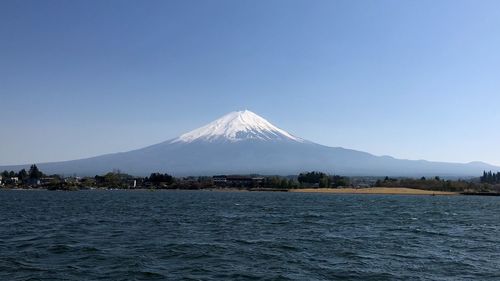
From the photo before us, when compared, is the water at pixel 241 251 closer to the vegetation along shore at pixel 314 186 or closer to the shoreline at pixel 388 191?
the shoreline at pixel 388 191

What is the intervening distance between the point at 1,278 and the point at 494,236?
3083cm

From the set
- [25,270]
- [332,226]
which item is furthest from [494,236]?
[25,270]

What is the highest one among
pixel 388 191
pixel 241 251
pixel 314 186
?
pixel 314 186

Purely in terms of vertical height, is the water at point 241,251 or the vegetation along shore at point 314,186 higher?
the vegetation along shore at point 314,186

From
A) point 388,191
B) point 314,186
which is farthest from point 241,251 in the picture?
point 314,186

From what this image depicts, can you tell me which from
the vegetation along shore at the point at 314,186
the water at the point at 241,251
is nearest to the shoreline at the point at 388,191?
the vegetation along shore at the point at 314,186

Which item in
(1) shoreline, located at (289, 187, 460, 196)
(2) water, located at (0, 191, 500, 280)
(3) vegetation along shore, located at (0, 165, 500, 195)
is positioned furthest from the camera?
(3) vegetation along shore, located at (0, 165, 500, 195)

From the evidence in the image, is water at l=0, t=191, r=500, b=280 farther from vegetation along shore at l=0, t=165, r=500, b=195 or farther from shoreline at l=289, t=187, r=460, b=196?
vegetation along shore at l=0, t=165, r=500, b=195

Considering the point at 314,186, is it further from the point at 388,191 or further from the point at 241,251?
the point at 241,251

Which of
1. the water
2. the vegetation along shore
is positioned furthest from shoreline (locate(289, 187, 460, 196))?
the water

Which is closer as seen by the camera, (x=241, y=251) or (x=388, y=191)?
(x=241, y=251)

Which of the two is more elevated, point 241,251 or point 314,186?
point 314,186

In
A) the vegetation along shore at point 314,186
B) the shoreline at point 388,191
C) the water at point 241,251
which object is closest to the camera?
the water at point 241,251

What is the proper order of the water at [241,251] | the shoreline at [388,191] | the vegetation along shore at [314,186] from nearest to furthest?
1. the water at [241,251]
2. the shoreline at [388,191]
3. the vegetation along shore at [314,186]
